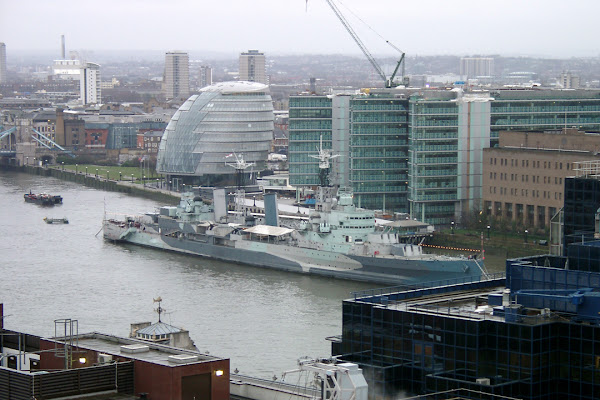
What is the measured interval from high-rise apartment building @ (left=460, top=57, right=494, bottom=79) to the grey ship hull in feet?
356

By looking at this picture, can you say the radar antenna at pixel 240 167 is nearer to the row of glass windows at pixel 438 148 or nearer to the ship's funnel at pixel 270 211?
the row of glass windows at pixel 438 148

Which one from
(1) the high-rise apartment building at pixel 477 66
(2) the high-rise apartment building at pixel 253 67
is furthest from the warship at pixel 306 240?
(1) the high-rise apartment building at pixel 477 66

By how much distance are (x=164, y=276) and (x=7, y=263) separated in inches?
160

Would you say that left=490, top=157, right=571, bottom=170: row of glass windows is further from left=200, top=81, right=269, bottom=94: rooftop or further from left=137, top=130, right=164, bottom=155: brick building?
left=137, top=130, right=164, bottom=155: brick building

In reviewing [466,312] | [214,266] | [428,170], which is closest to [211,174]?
[428,170]

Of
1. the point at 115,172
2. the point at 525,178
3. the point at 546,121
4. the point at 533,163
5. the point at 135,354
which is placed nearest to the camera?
the point at 135,354

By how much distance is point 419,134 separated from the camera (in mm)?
40906

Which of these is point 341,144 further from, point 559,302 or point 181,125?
point 559,302

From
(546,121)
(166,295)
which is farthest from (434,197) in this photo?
(166,295)

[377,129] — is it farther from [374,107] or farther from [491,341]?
[491,341]

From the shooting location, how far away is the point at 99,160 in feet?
233

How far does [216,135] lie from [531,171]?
19.5m

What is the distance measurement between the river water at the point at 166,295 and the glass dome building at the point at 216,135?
11.7 metres

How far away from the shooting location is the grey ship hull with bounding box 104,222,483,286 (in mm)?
32125
